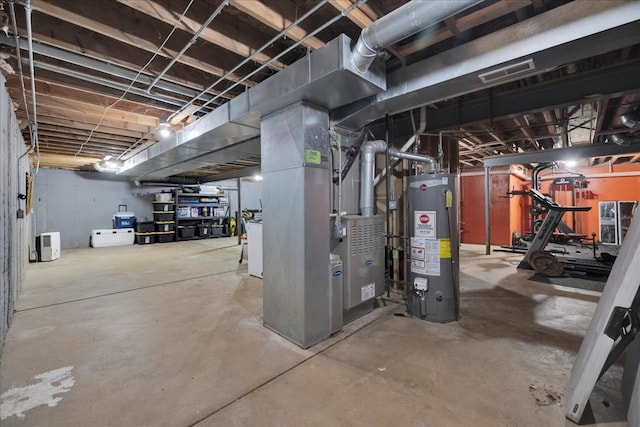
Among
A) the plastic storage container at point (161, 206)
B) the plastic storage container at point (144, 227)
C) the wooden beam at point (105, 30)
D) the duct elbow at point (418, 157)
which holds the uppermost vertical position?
the wooden beam at point (105, 30)

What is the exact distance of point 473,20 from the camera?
1732 mm

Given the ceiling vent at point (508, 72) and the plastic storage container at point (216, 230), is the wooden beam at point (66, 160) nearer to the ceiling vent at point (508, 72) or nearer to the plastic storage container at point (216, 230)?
the plastic storage container at point (216, 230)

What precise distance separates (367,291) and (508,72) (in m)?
2.21

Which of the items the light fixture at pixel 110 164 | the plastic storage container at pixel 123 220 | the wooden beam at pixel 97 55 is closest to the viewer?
the wooden beam at pixel 97 55

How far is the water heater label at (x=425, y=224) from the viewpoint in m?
2.86

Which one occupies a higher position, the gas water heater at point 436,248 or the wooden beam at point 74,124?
the wooden beam at point 74,124

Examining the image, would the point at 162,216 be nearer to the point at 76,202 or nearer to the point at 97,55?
the point at 76,202

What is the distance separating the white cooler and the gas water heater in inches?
365

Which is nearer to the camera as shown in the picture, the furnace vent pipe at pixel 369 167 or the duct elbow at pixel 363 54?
the duct elbow at pixel 363 54

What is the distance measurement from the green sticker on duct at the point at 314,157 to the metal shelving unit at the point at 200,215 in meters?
8.67

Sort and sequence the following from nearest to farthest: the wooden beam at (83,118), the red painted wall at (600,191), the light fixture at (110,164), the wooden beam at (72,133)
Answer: the wooden beam at (83,118)
the wooden beam at (72,133)
the light fixture at (110,164)
the red painted wall at (600,191)

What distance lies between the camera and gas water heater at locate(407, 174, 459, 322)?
2844mm

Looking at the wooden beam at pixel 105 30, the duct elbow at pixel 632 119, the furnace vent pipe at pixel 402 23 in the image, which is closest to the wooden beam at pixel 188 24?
the wooden beam at pixel 105 30

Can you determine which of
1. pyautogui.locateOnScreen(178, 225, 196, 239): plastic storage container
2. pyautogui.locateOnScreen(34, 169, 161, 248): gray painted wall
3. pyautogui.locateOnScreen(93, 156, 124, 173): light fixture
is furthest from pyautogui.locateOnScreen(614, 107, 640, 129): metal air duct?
pyautogui.locateOnScreen(34, 169, 161, 248): gray painted wall
